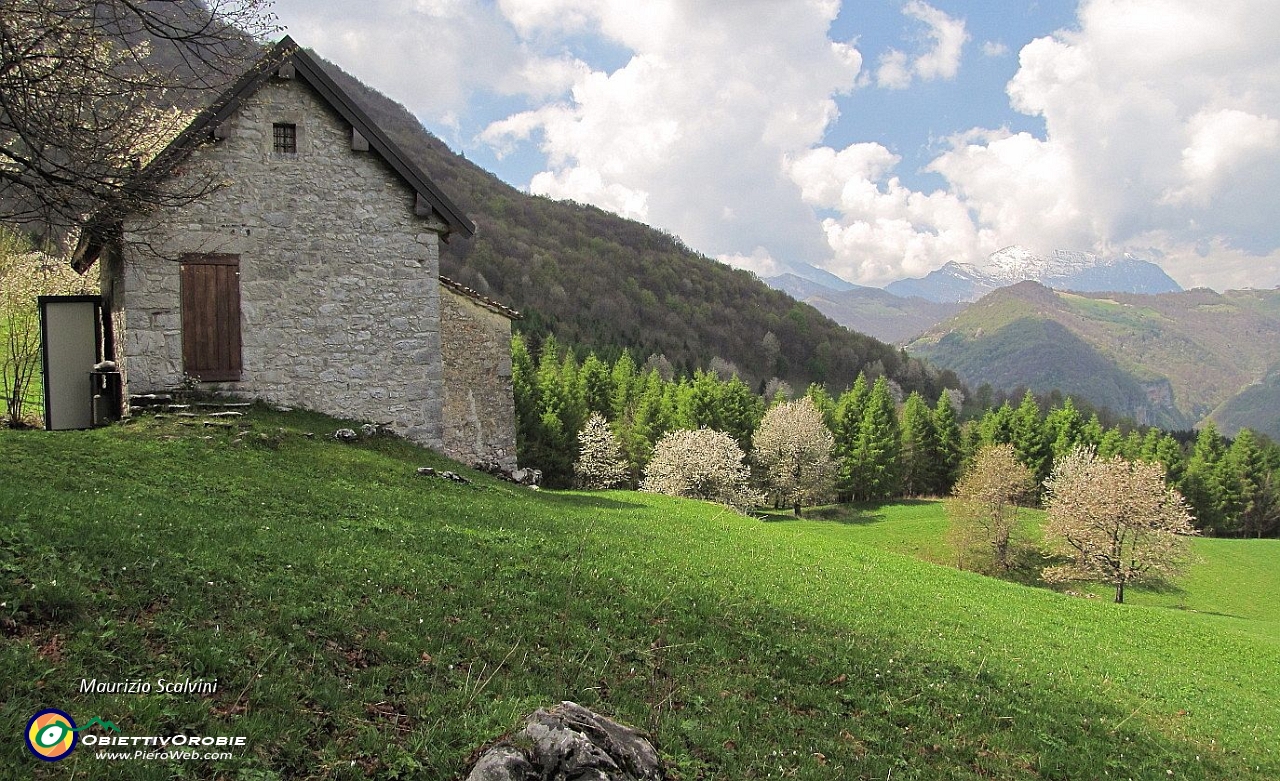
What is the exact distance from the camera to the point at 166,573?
693 centimetres

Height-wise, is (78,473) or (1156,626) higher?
(78,473)

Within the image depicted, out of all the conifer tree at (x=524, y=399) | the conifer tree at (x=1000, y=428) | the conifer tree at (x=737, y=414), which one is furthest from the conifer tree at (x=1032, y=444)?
the conifer tree at (x=524, y=399)

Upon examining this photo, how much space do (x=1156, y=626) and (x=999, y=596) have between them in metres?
5.00

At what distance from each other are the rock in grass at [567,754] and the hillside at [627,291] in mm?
112763

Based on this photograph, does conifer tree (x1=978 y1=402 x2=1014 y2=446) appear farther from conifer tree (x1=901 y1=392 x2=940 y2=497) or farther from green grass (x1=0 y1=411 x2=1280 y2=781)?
green grass (x1=0 y1=411 x2=1280 y2=781)

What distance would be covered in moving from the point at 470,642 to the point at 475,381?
56.5 ft

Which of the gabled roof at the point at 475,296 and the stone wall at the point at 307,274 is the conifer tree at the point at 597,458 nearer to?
the gabled roof at the point at 475,296

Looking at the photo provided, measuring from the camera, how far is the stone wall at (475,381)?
2302 centimetres

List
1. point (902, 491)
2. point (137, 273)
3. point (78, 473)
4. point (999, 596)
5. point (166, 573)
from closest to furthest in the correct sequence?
point (166, 573), point (78, 473), point (137, 273), point (999, 596), point (902, 491)

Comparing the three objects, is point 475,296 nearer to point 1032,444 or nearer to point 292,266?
point 292,266

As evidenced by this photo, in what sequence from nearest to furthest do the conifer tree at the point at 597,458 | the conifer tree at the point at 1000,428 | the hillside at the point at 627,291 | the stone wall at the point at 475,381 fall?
the stone wall at the point at 475,381 < the conifer tree at the point at 597,458 < the conifer tree at the point at 1000,428 < the hillside at the point at 627,291

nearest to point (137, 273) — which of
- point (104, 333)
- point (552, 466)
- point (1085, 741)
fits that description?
point (104, 333)

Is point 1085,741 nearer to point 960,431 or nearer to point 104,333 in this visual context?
point 104,333

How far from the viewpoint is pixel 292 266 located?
1812 centimetres
